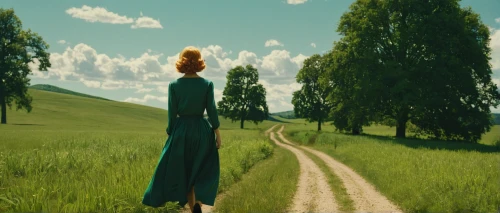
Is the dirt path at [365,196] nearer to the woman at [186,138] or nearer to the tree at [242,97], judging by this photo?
the woman at [186,138]

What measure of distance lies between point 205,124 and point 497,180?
7742mm

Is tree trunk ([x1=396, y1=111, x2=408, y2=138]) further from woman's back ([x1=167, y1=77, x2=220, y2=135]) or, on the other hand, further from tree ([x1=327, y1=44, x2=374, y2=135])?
woman's back ([x1=167, y1=77, x2=220, y2=135])

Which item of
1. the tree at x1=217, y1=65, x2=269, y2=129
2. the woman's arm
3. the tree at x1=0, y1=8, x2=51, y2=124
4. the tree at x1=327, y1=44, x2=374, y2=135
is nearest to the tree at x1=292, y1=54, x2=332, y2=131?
the tree at x1=217, y1=65, x2=269, y2=129

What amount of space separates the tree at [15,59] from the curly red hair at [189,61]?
1919 inches

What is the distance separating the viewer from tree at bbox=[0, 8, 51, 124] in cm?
4588

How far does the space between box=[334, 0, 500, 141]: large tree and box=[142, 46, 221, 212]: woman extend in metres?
24.2

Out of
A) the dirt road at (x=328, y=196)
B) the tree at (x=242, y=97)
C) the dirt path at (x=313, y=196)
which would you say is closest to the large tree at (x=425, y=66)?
the dirt road at (x=328, y=196)

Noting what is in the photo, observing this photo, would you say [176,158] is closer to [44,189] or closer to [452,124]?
[44,189]

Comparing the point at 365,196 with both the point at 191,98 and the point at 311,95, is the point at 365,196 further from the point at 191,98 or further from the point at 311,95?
the point at 311,95

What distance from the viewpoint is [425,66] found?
28078 millimetres

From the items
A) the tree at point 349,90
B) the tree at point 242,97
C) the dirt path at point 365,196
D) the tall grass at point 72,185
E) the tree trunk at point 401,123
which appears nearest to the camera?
the tall grass at point 72,185

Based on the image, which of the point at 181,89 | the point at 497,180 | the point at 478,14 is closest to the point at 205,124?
the point at 181,89

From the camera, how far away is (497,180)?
9.17 m

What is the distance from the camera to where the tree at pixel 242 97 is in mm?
66250
